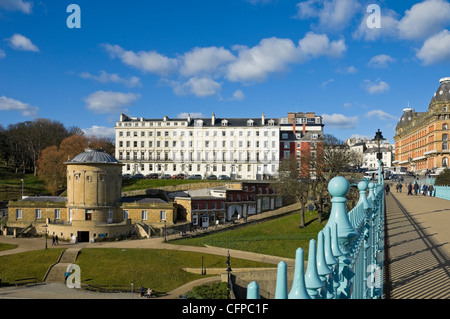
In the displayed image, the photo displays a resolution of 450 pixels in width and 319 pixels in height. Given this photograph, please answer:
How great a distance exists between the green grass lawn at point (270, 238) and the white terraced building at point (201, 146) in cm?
2669

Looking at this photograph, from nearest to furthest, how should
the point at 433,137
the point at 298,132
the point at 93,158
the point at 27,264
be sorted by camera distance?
1. the point at 27,264
2. the point at 93,158
3. the point at 433,137
4. the point at 298,132

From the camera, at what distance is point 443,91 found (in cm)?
7250

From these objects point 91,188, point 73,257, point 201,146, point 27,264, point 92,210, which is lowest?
point 27,264

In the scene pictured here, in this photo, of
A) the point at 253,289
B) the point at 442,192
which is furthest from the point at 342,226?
the point at 442,192

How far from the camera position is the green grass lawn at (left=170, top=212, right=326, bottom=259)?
38.9 metres

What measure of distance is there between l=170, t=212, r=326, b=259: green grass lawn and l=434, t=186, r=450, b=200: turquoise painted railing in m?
13.0

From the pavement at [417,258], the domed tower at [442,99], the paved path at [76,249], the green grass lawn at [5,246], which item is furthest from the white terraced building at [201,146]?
the pavement at [417,258]

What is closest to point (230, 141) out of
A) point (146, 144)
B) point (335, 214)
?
point (146, 144)

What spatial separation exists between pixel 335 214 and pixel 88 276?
106ft

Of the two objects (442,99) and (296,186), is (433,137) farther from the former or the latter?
(296,186)

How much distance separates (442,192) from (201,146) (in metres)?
51.6

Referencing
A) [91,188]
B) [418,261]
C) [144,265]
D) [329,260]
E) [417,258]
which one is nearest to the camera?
[329,260]

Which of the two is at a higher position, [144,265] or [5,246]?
[5,246]

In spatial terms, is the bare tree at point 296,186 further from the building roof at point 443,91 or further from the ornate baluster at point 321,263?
the ornate baluster at point 321,263
